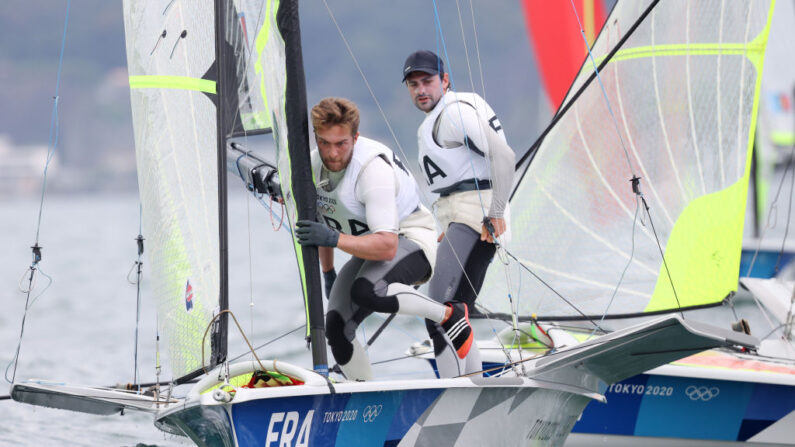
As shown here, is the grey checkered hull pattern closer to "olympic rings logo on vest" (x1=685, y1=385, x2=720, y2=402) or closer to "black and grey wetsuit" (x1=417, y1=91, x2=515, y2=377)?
"black and grey wetsuit" (x1=417, y1=91, x2=515, y2=377)

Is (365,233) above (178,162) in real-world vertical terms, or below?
below

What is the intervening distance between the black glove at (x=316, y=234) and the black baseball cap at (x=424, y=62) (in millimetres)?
890

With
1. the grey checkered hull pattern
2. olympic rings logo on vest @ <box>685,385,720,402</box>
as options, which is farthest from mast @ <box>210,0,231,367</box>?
olympic rings logo on vest @ <box>685,385,720,402</box>

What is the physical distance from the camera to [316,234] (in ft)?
11.4

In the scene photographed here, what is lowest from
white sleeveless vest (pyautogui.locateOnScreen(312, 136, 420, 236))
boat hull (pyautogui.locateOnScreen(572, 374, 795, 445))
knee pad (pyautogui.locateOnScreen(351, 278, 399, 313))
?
boat hull (pyautogui.locateOnScreen(572, 374, 795, 445))

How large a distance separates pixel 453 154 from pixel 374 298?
856 mm

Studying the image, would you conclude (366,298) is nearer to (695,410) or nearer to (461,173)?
(461,173)

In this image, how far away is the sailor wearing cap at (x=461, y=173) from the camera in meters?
4.09

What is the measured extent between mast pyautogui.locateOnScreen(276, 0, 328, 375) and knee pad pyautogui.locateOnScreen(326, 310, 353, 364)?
0.26 m

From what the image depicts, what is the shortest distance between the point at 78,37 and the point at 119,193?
1660cm

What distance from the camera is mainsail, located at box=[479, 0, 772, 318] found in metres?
5.50

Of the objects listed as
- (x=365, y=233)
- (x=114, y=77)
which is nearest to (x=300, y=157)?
(x=365, y=233)

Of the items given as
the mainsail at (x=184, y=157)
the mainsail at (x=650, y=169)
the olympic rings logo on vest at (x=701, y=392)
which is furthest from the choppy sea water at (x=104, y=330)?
the olympic rings logo on vest at (x=701, y=392)

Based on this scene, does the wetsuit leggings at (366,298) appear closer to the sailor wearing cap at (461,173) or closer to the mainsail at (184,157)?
the sailor wearing cap at (461,173)
